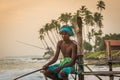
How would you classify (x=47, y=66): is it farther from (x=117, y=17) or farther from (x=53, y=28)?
(x=53, y=28)

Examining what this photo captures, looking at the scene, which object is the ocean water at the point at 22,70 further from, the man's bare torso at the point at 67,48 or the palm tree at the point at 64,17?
the man's bare torso at the point at 67,48

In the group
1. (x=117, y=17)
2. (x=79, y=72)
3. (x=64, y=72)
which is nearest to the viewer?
(x=64, y=72)

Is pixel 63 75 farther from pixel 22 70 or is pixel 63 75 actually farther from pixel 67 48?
pixel 22 70

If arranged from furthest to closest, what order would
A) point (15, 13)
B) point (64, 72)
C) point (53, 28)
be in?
point (53, 28) → point (15, 13) → point (64, 72)

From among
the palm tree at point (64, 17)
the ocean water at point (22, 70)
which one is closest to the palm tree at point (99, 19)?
the palm tree at point (64, 17)

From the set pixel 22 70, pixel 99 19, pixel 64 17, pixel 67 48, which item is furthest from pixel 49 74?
pixel 64 17

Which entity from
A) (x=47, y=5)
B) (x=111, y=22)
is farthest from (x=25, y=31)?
(x=111, y=22)

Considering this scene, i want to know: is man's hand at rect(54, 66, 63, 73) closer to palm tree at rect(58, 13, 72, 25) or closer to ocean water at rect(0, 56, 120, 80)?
ocean water at rect(0, 56, 120, 80)

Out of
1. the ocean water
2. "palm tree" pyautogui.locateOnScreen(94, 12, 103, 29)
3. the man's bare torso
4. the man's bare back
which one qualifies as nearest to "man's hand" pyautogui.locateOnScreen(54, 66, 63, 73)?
the man's bare back

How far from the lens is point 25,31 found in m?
15.9

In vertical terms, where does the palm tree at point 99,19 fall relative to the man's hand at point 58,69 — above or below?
above

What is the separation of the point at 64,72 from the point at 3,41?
42.4ft

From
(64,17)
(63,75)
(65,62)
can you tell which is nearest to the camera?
(63,75)

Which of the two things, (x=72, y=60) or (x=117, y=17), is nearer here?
(x=72, y=60)
